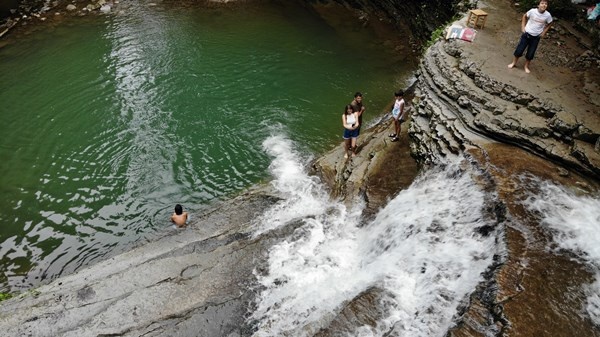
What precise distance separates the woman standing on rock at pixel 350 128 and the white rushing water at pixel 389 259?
2.13 meters

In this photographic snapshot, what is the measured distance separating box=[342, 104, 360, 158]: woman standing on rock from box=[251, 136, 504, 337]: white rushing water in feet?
6.98

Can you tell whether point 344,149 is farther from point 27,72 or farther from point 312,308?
point 27,72

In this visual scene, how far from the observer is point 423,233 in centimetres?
866

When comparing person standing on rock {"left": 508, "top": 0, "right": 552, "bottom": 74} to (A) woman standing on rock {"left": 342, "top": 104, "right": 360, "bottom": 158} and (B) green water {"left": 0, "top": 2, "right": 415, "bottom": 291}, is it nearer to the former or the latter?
(A) woman standing on rock {"left": 342, "top": 104, "right": 360, "bottom": 158}

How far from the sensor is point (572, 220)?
304 inches

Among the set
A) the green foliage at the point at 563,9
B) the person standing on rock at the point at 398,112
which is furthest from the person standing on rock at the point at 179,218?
the green foliage at the point at 563,9

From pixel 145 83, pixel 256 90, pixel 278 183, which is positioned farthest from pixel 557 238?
pixel 145 83

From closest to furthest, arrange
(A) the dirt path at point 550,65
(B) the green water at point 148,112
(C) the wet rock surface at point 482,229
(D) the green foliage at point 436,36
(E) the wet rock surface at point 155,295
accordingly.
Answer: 1. (C) the wet rock surface at point 482,229
2. (E) the wet rock surface at point 155,295
3. (A) the dirt path at point 550,65
4. (B) the green water at point 148,112
5. (D) the green foliage at point 436,36

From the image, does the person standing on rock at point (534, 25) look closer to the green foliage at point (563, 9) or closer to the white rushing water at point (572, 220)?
the white rushing water at point (572, 220)

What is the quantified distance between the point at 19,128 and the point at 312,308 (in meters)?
13.9

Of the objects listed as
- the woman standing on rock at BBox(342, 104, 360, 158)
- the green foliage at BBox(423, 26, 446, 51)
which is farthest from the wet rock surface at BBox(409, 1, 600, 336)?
the woman standing on rock at BBox(342, 104, 360, 158)

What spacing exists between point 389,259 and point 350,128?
468cm

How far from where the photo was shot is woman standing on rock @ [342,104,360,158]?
11.9 metres

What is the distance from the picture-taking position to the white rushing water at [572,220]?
23.3 feet
